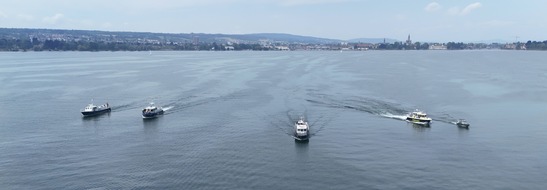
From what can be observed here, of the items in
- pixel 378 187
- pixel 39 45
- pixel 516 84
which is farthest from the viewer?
pixel 39 45

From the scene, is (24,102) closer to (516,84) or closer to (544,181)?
(544,181)

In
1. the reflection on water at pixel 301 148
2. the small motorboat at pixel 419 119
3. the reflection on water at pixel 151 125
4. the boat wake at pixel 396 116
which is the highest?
the small motorboat at pixel 419 119

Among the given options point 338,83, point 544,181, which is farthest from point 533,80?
point 544,181

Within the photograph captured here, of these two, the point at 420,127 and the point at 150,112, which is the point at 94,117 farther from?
the point at 420,127

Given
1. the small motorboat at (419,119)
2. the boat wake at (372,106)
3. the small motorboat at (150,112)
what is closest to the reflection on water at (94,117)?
the small motorboat at (150,112)

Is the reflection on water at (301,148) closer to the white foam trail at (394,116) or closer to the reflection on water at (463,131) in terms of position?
the white foam trail at (394,116)

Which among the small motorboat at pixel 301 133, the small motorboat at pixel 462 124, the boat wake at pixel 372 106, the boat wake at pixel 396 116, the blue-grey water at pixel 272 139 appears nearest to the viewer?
the blue-grey water at pixel 272 139

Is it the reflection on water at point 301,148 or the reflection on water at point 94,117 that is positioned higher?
the reflection on water at point 94,117

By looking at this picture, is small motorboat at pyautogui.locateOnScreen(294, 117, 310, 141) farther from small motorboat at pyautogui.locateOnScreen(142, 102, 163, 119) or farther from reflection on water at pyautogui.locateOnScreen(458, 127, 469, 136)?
small motorboat at pyautogui.locateOnScreen(142, 102, 163, 119)
